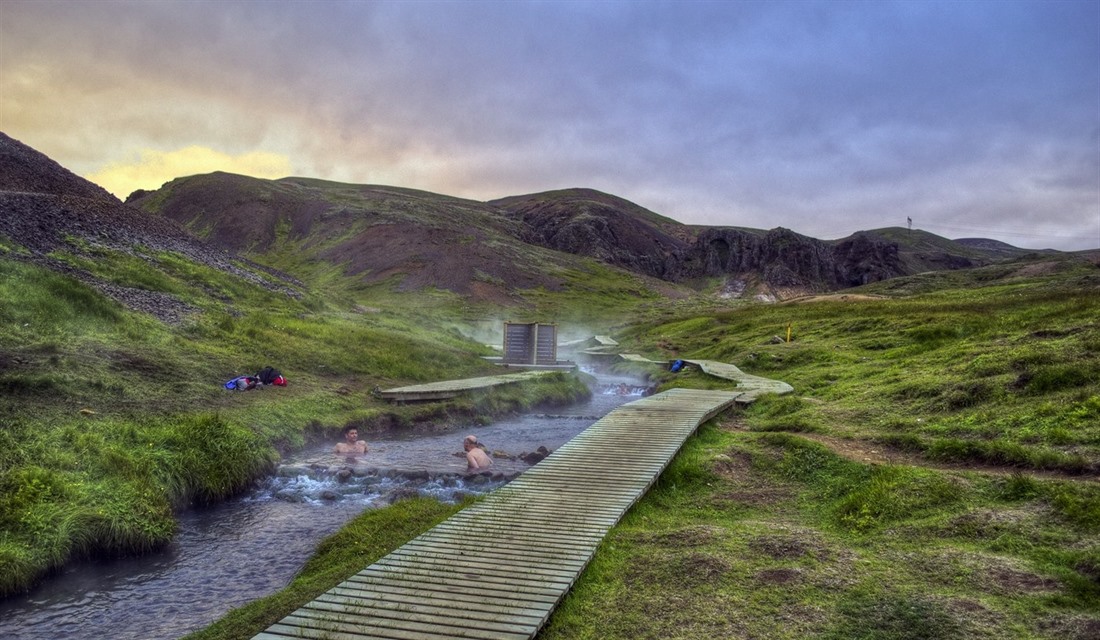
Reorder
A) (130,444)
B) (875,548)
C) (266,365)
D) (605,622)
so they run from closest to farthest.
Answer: (605,622), (875,548), (130,444), (266,365)

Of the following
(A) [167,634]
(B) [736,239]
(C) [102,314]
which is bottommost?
(A) [167,634]

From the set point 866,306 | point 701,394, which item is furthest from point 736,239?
point 701,394

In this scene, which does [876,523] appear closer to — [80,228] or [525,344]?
[525,344]

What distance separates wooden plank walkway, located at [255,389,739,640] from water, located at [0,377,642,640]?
2759mm

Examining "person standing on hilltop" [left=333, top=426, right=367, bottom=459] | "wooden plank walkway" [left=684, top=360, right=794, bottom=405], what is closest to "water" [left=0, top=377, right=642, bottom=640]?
"person standing on hilltop" [left=333, top=426, right=367, bottom=459]

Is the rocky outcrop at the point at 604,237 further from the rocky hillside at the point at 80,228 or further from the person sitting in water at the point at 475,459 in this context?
the person sitting in water at the point at 475,459

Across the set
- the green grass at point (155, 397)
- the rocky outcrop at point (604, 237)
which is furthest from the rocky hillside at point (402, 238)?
the green grass at point (155, 397)

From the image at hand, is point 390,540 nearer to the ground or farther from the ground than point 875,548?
nearer to the ground

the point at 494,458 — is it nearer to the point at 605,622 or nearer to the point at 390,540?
the point at 390,540

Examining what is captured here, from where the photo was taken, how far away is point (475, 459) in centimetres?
1906

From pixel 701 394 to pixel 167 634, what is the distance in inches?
754

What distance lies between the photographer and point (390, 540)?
40.1 ft

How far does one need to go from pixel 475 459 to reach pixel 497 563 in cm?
955

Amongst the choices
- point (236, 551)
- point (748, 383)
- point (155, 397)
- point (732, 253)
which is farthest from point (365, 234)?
point (236, 551)
